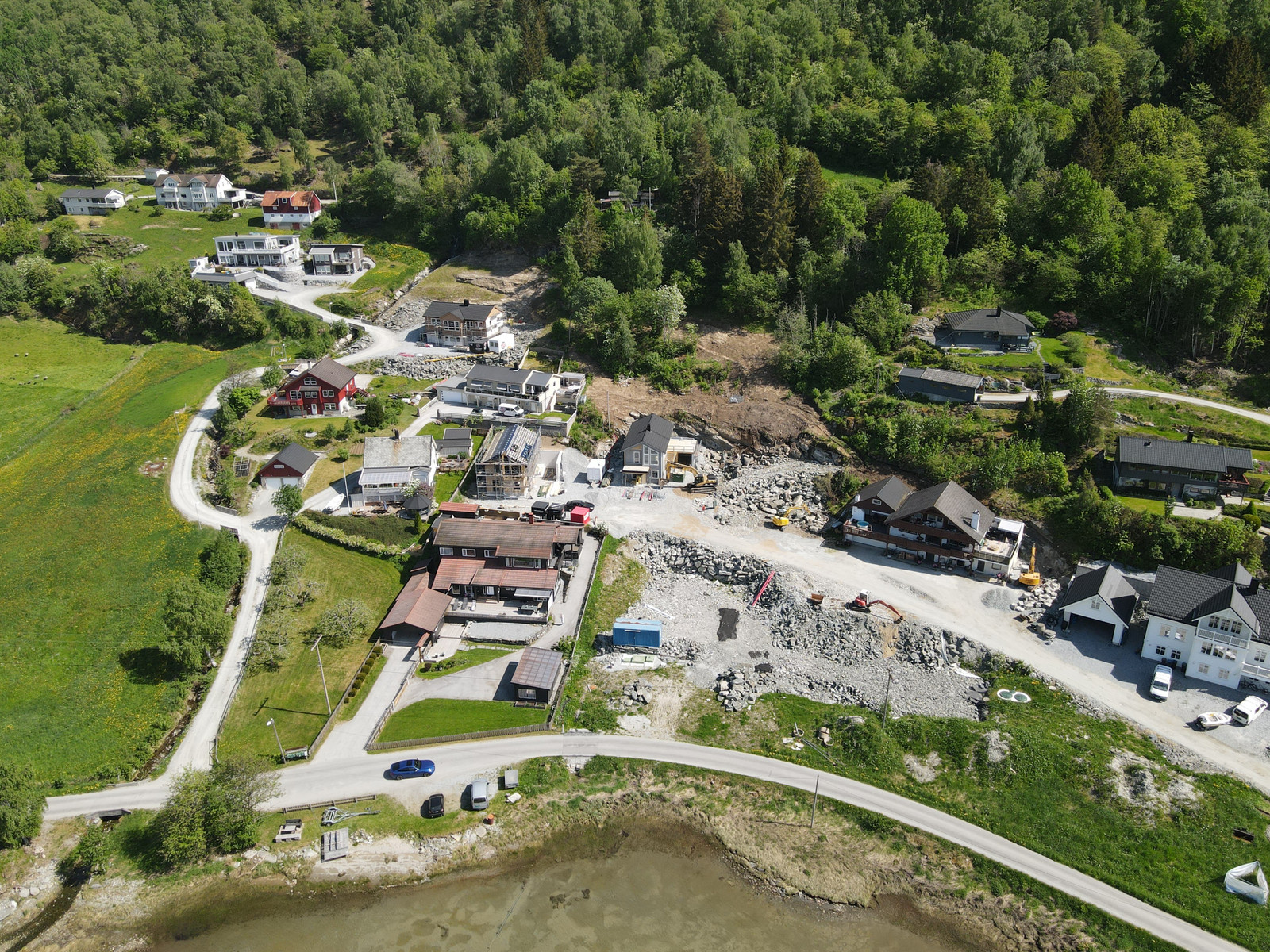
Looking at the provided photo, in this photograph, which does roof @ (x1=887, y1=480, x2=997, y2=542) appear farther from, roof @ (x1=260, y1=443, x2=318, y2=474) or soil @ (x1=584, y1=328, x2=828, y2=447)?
roof @ (x1=260, y1=443, x2=318, y2=474)

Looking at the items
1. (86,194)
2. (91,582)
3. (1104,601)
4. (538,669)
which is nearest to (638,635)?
(538,669)

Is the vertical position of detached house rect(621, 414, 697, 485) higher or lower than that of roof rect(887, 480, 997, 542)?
lower

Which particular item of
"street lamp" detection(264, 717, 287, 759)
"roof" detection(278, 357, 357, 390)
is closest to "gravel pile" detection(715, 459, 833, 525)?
"street lamp" detection(264, 717, 287, 759)

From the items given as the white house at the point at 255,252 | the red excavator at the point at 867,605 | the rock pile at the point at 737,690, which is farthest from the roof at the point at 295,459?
the red excavator at the point at 867,605

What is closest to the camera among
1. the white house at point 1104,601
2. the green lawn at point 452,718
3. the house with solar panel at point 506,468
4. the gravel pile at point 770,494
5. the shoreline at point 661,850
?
the shoreline at point 661,850

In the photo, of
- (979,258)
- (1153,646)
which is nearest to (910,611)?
(1153,646)

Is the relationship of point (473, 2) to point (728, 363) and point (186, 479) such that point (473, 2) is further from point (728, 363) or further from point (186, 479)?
point (186, 479)

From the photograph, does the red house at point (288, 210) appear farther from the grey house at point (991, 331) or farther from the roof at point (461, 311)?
the grey house at point (991, 331)
